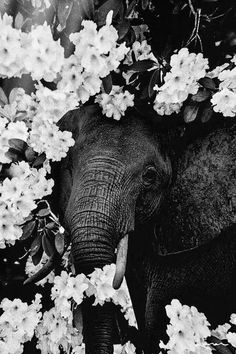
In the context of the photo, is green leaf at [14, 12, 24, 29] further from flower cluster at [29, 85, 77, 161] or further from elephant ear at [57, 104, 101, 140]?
elephant ear at [57, 104, 101, 140]

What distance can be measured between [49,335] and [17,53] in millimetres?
953

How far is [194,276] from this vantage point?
2.10 metres

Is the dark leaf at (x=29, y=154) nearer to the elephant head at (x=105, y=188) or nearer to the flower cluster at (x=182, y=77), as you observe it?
the elephant head at (x=105, y=188)

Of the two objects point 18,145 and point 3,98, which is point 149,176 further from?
point 3,98

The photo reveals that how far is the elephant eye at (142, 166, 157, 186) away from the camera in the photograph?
1.98 metres

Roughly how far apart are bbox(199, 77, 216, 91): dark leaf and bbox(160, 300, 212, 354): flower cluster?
0.64m

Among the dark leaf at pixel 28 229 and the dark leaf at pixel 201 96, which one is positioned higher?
the dark leaf at pixel 201 96

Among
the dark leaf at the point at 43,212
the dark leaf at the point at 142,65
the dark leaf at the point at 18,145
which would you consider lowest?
the dark leaf at the point at 43,212

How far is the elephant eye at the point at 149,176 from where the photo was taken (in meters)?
1.98

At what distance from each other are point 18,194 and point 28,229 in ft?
0.46

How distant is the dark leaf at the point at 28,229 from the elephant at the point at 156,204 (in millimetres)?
97

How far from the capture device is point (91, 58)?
1887mm

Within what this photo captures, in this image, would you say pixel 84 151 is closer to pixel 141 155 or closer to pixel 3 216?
pixel 141 155

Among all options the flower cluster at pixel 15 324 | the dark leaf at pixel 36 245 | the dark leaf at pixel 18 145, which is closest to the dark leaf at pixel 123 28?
the dark leaf at pixel 18 145
